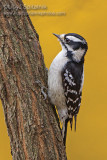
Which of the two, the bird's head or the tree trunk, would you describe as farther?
the bird's head

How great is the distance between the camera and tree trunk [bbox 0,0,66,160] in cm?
158

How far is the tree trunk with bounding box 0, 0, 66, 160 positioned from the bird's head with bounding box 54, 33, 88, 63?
336 millimetres

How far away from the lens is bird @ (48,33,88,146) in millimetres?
1968

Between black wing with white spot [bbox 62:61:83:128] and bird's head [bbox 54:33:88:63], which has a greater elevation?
bird's head [bbox 54:33:88:63]

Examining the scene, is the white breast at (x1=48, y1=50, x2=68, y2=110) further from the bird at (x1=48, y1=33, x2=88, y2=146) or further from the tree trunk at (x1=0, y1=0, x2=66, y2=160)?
the tree trunk at (x1=0, y1=0, x2=66, y2=160)

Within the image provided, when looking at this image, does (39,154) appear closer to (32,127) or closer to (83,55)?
(32,127)

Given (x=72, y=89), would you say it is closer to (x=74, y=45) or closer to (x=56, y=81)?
(x=56, y=81)

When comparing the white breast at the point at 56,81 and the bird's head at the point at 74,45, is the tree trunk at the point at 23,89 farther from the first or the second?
the bird's head at the point at 74,45

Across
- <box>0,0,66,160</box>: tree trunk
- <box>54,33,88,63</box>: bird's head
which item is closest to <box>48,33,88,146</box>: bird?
<box>54,33,88,63</box>: bird's head

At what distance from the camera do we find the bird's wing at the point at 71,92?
202 centimetres

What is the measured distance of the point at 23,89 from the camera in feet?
5.30

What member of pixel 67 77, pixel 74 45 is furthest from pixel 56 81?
pixel 74 45

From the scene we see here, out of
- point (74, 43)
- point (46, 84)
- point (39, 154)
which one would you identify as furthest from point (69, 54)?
point (39, 154)

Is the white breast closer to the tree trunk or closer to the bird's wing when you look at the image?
the bird's wing
